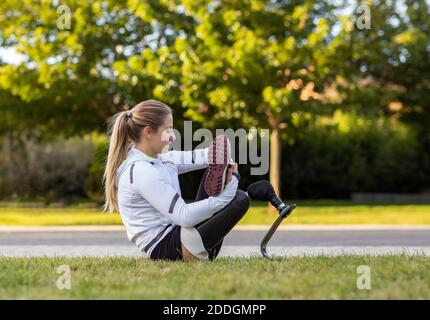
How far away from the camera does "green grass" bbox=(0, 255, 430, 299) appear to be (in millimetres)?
5293

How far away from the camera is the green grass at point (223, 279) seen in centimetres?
529

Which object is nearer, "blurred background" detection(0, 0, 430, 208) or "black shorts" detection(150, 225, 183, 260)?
"black shorts" detection(150, 225, 183, 260)

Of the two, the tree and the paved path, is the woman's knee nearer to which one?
the paved path

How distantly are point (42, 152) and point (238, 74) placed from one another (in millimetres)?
9586

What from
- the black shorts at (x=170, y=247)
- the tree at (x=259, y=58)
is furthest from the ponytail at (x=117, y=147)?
the tree at (x=259, y=58)

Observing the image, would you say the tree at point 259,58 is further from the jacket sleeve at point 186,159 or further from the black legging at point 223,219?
the black legging at point 223,219

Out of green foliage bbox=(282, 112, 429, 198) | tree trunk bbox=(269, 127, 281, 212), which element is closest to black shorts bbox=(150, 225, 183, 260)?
tree trunk bbox=(269, 127, 281, 212)

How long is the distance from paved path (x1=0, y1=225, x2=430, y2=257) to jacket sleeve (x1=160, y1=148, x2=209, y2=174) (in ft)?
10.5

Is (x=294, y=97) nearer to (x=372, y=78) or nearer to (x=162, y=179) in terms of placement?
(x=372, y=78)

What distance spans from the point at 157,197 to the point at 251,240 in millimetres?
6840

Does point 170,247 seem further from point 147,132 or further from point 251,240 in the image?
point 251,240

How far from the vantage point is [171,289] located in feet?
17.8

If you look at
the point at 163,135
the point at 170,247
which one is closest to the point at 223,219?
the point at 170,247
